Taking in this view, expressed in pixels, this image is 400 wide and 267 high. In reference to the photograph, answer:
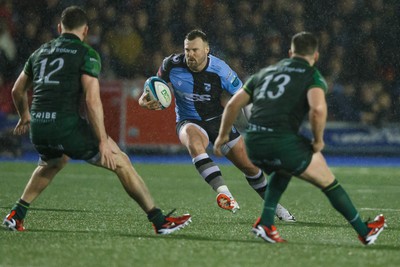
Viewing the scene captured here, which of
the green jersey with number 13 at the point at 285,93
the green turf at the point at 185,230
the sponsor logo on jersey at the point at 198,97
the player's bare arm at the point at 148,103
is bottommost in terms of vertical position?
the green turf at the point at 185,230

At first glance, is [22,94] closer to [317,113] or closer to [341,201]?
[317,113]

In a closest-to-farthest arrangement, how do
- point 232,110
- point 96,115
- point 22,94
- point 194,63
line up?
point 232,110, point 96,115, point 22,94, point 194,63

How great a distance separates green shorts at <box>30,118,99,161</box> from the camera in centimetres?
740

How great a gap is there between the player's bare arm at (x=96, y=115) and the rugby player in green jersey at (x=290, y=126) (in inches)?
36.5

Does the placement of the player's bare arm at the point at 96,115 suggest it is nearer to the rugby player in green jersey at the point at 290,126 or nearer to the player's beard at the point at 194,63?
the rugby player in green jersey at the point at 290,126

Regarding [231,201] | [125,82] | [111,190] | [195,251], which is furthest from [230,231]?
[125,82]

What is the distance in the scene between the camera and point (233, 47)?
18.5 metres

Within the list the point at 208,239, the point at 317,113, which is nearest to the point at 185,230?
the point at 208,239

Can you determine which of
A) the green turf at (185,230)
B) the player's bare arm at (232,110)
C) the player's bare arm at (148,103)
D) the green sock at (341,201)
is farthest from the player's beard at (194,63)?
the green sock at (341,201)

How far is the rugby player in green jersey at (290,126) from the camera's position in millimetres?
6910

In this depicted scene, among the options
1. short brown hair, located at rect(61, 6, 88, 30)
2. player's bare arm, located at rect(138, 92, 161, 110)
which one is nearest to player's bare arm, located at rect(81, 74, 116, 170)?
short brown hair, located at rect(61, 6, 88, 30)

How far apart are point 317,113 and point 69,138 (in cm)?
200

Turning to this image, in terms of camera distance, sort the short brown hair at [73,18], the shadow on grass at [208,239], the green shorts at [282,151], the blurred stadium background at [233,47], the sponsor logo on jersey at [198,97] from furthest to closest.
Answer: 1. the blurred stadium background at [233,47]
2. the sponsor logo on jersey at [198,97]
3. the short brown hair at [73,18]
4. the shadow on grass at [208,239]
5. the green shorts at [282,151]

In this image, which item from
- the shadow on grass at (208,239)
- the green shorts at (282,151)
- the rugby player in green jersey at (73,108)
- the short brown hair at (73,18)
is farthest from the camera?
the short brown hair at (73,18)
